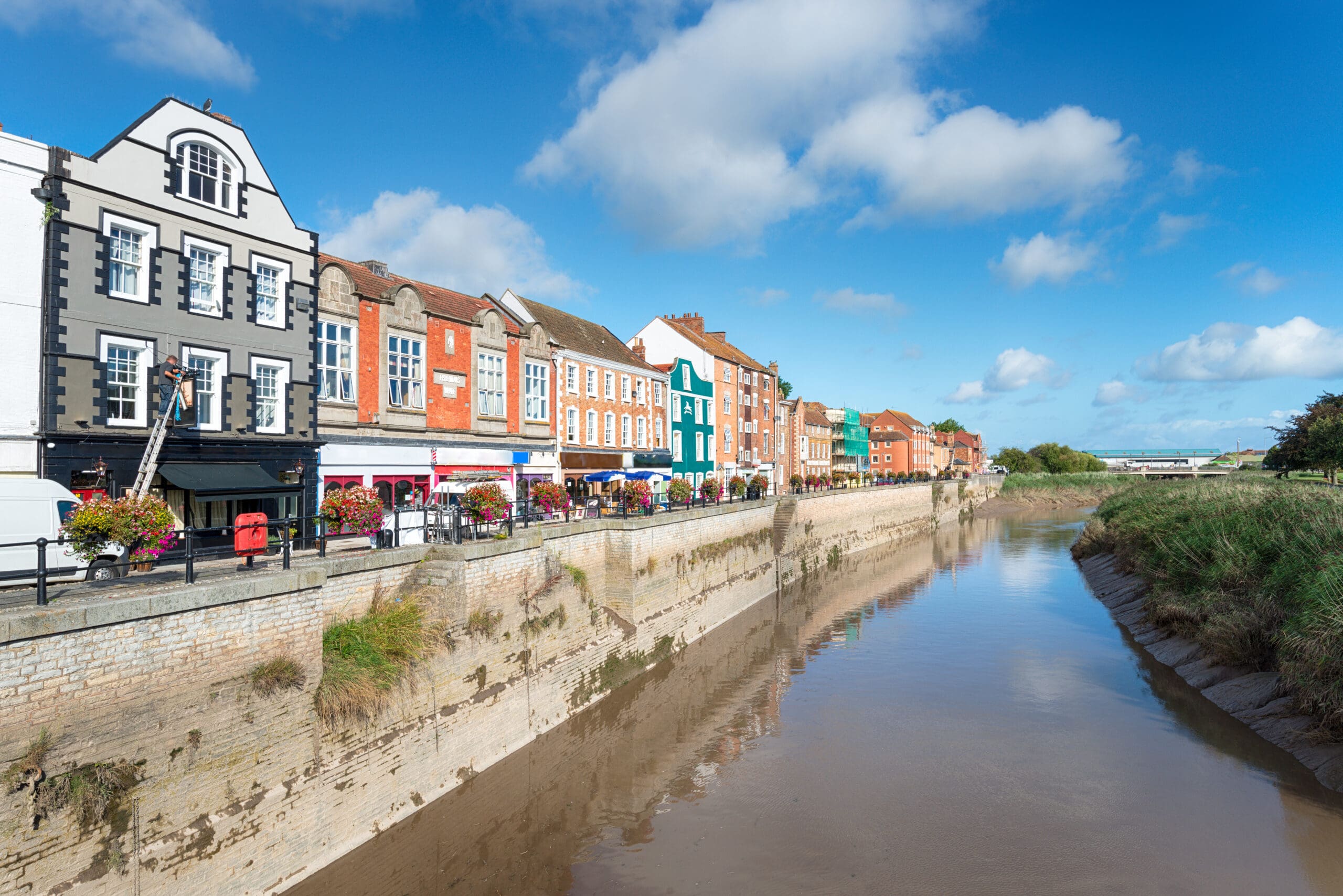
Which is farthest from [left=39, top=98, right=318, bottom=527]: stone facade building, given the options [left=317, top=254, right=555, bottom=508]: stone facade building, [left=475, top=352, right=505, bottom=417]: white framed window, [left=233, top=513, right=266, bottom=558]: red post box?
[left=475, top=352, right=505, bottom=417]: white framed window

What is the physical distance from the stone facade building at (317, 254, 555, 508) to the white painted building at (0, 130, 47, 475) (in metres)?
6.38

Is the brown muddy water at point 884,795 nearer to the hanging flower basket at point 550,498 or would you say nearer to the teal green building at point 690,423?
the hanging flower basket at point 550,498

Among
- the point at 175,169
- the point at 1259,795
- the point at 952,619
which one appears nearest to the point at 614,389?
the point at 952,619

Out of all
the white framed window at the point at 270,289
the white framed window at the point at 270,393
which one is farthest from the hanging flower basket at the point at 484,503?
the white framed window at the point at 270,289

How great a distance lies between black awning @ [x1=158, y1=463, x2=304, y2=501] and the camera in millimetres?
16938

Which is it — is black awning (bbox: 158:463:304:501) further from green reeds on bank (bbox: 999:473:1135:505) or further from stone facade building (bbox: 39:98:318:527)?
green reeds on bank (bbox: 999:473:1135:505)

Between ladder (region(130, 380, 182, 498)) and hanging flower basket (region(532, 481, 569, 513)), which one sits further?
hanging flower basket (region(532, 481, 569, 513))

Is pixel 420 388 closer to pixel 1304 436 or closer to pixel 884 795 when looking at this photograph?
pixel 884 795

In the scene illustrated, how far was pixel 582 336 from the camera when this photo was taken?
1443 inches

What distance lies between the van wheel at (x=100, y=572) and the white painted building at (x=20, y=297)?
6.10 metres

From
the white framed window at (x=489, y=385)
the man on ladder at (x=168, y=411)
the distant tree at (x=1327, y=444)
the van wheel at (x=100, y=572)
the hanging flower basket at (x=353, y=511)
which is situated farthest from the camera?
the distant tree at (x=1327, y=444)

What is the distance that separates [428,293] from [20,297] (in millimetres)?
12967

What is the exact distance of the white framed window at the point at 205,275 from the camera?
17.9 m

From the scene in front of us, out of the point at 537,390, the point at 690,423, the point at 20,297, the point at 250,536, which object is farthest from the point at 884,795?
the point at 690,423
